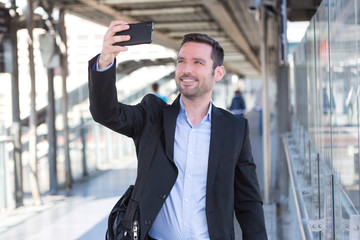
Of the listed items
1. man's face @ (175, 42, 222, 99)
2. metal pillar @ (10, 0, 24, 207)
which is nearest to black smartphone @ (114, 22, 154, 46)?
man's face @ (175, 42, 222, 99)

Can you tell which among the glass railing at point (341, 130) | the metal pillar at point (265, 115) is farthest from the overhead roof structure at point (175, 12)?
the glass railing at point (341, 130)

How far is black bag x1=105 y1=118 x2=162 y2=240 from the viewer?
194 centimetres

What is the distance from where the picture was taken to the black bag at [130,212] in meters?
1.94

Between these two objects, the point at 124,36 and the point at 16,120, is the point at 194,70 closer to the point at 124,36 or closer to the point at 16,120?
the point at 124,36

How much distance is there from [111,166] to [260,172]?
4.11 m

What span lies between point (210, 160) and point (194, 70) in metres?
0.32

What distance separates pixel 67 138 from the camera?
32.2ft

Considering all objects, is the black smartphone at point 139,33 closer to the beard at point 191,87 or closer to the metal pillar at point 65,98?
the beard at point 191,87

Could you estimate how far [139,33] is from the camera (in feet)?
5.82

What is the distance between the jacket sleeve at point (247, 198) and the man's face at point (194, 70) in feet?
0.85

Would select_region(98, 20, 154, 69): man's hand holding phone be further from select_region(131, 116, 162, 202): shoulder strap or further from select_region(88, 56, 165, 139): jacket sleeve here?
select_region(131, 116, 162, 202): shoulder strap

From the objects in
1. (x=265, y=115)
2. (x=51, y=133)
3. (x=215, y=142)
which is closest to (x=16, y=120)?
→ (x=51, y=133)

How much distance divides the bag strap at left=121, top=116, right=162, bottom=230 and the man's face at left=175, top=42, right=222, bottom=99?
19cm

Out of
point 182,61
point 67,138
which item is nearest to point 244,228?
point 182,61
